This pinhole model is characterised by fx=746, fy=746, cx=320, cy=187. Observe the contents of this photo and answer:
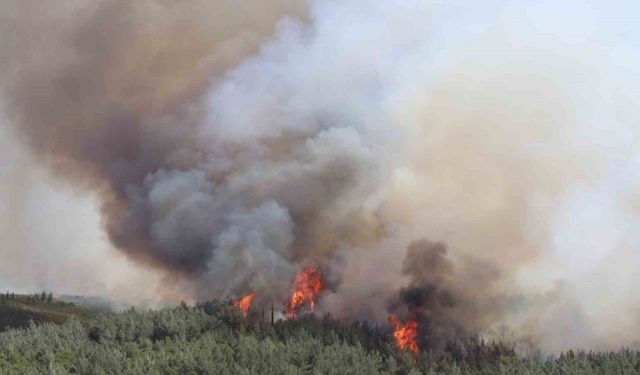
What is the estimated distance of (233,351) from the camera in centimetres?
2138

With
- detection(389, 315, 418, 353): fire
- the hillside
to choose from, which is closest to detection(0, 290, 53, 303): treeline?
the hillside

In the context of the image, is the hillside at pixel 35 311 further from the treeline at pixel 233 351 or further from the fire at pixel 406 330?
the treeline at pixel 233 351

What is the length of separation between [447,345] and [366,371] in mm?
10531

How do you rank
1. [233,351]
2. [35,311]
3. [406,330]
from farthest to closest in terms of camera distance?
[35,311] → [406,330] → [233,351]

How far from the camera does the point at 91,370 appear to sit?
19641mm

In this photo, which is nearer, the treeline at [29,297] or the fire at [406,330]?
the fire at [406,330]

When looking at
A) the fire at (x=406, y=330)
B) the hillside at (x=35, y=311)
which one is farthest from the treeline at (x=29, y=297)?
the fire at (x=406, y=330)

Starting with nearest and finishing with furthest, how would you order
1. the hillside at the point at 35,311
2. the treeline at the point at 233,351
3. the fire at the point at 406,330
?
the treeline at the point at 233,351, the fire at the point at 406,330, the hillside at the point at 35,311

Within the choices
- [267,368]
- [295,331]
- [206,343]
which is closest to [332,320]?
[295,331]

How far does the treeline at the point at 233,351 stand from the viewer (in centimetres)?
1975

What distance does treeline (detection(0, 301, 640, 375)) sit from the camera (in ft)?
64.8

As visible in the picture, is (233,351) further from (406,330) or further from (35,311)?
(35,311)

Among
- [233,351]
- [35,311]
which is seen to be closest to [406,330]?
[233,351]

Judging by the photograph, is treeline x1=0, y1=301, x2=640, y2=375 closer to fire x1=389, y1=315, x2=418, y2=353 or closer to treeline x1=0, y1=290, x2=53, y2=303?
fire x1=389, y1=315, x2=418, y2=353
